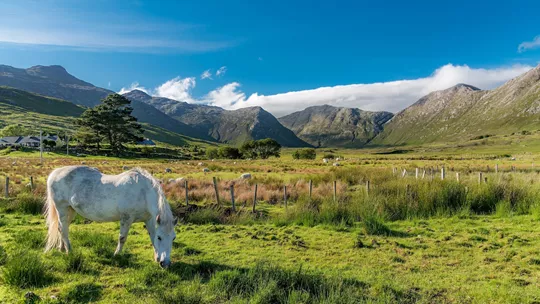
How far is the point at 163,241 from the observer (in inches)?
270

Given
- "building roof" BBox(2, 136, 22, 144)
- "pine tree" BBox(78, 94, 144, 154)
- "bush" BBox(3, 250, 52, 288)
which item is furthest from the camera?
"building roof" BBox(2, 136, 22, 144)

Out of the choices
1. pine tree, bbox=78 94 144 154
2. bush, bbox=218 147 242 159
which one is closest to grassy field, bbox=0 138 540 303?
pine tree, bbox=78 94 144 154

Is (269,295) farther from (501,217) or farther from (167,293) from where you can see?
(501,217)

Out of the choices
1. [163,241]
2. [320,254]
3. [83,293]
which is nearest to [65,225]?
[83,293]

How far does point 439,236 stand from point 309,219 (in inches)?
189

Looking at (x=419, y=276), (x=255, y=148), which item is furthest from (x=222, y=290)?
(x=255, y=148)

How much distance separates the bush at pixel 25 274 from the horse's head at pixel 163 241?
2206mm

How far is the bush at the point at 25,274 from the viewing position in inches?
234

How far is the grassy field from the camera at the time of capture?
230 inches

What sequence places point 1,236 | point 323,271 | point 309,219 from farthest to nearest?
point 309,219 < point 1,236 < point 323,271

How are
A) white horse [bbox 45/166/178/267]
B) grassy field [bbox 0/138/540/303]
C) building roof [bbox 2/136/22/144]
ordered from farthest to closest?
building roof [bbox 2/136/22/144] → white horse [bbox 45/166/178/267] → grassy field [bbox 0/138/540/303]

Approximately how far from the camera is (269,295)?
5.48m

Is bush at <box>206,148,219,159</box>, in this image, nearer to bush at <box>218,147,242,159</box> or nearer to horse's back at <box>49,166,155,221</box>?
bush at <box>218,147,242,159</box>

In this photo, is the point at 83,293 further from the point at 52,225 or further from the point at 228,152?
the point at 228,152
